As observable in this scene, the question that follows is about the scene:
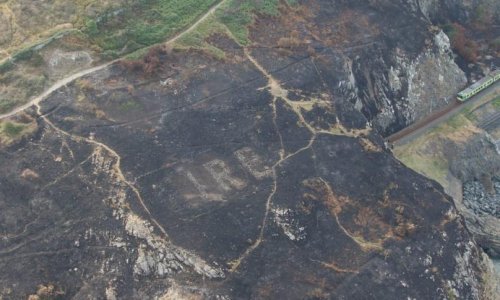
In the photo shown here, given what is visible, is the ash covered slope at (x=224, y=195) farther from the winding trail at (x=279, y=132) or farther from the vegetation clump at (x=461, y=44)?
the vegetation clump at (x=461, y=44)

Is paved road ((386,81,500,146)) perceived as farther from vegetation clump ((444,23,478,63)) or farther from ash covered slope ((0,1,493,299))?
ash covered slope ((0,1,493,299))

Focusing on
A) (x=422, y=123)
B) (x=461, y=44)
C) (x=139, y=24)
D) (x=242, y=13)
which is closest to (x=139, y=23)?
(x=139, y=24)

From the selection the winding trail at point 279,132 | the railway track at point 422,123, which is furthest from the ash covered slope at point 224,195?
the railway track at point 422,123

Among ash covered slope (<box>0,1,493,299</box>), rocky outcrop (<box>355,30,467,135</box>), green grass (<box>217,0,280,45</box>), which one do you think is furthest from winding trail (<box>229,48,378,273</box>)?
rocky outcrop (<box>355,30,467,135</box>)

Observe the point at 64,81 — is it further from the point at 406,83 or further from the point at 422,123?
the point at 422,123

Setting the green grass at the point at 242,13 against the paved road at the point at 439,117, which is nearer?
the green grass at the point at 242,13
